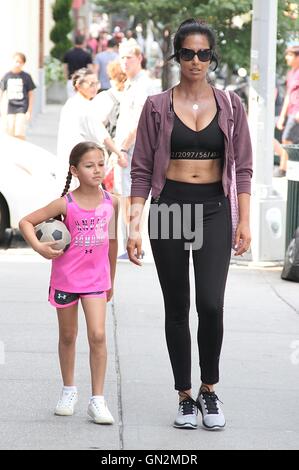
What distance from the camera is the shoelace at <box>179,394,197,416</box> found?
5.66m

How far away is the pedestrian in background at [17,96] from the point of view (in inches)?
775

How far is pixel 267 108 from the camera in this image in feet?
37.2

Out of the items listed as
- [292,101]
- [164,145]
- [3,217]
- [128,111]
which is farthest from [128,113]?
[292,101]

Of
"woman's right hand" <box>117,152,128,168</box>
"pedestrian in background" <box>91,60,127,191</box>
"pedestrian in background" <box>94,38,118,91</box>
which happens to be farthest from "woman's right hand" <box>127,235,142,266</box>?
"pedestrian in background" <box>94,38,118,91</box>

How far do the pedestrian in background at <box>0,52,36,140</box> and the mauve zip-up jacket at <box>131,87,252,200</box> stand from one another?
14.3 m

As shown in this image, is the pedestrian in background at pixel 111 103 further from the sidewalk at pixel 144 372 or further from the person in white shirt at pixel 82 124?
the sidewalk at pixel 144 372

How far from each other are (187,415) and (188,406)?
52 millimetres

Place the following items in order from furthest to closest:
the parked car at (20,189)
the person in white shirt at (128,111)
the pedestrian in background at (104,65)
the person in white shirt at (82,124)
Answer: the pedestrian in background at (104,65)
the parked car at (20,189)
the person in white shirt at (128,111)
the person in white shirt at (82,124)

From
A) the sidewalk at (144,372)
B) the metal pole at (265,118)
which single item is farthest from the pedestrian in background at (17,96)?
the sidewalk at (144,372)

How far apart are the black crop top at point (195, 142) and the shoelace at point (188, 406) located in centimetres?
116

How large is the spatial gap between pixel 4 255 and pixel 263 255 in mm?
2446

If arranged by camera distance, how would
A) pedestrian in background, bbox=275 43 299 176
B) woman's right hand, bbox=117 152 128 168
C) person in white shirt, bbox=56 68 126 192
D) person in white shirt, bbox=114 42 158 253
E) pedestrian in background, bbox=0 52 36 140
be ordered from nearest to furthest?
person in white shirt, bbox=56 68 126 192 → woman's right hand, bbox=117 152 128 168 → person in white shirt, bbox=114 42 158 253 → pedestrian in background, bbox=275 43 299 176 → pedestrian in background, bbox=0 52 36 140

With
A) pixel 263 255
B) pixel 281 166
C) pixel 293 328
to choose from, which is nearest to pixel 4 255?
pixel 263 255

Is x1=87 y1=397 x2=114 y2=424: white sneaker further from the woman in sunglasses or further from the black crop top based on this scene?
the black crop top
